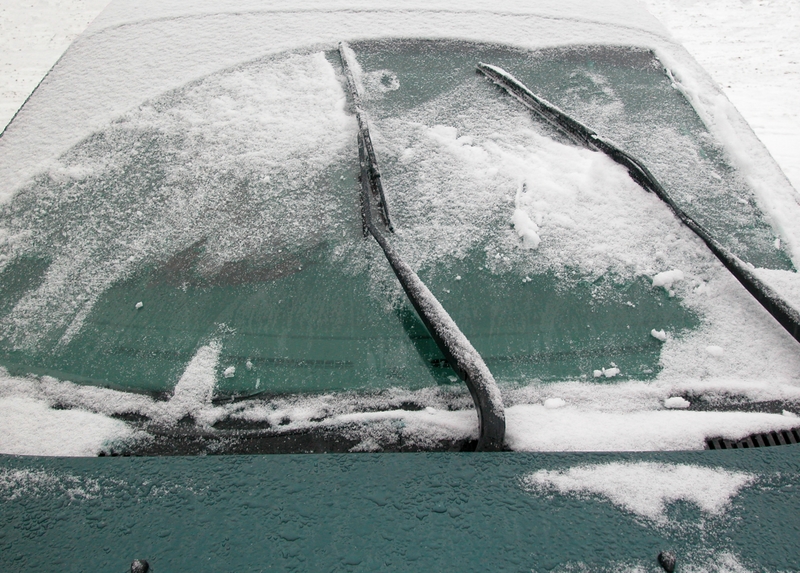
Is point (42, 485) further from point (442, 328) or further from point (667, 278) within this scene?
point (667, 278)

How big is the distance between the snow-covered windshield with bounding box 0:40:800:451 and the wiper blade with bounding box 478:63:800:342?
0.03 m

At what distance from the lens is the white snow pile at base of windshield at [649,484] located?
89cm

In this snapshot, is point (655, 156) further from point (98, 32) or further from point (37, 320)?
point (98, 32)

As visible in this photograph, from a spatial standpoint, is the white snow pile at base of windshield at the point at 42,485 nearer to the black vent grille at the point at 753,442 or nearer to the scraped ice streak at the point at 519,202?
the scraped ice streak at the point at 519,202

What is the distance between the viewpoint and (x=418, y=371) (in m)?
1.14

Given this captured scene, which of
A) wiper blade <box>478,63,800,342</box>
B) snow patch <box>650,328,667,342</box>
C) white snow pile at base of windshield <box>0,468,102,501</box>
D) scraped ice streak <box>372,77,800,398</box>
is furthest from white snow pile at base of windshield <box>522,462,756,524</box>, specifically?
white snow pile at base of windshield <box>0,468,102,501</box>

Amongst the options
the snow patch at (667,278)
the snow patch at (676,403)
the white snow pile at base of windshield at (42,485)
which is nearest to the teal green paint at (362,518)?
the white snow pile at base of windshield at (42,485)

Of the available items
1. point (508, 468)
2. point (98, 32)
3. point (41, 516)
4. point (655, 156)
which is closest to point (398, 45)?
point (655, 156)

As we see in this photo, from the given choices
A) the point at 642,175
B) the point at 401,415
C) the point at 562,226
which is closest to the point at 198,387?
the point at 401,415

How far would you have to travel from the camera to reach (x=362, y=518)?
0.87 meters

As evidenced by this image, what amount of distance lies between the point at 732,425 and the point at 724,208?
0.74 metres

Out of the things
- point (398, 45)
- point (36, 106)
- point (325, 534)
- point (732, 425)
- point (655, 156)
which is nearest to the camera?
point (325, 534)

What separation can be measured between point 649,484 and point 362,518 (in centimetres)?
48

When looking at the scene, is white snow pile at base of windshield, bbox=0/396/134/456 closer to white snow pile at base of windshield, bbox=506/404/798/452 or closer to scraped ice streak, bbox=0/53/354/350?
scraped ice streak, bbox=0/53/354/350
